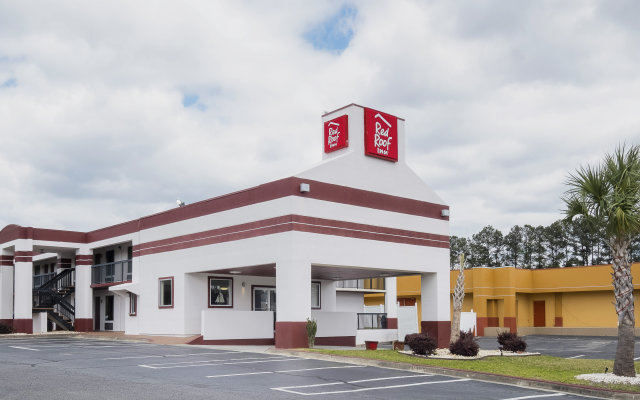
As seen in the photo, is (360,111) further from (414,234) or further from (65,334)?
(65,334)

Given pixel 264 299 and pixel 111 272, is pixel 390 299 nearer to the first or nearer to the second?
pixel 264 299

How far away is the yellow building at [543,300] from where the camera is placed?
49938 mm

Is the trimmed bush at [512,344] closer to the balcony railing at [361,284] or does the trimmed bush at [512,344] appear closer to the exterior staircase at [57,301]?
the balcony railing at [361,284]

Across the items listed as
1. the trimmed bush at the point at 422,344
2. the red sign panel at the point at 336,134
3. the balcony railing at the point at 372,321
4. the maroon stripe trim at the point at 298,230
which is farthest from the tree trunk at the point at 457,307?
the balcony railing at the point at 372,321

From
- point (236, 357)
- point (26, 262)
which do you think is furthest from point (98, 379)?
point (26, 262)

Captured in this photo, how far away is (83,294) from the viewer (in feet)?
131

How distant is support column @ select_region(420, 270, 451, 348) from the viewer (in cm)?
2991

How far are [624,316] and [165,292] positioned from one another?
21232 mm

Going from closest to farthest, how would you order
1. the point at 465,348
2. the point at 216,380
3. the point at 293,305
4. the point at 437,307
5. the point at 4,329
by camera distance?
the point at 216,380 < the point at 465,348 < the point at 293,305 < the point at 437,307 < the point at 4,329

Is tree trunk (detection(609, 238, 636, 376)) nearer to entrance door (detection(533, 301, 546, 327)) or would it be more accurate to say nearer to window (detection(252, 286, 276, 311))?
window (detection(252, 286, 276, 311))

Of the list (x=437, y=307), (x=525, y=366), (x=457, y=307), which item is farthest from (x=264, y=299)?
(x=525, y=366)

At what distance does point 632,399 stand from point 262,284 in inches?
804

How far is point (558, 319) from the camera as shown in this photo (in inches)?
2090

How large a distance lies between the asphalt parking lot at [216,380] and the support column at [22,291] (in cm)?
1743
